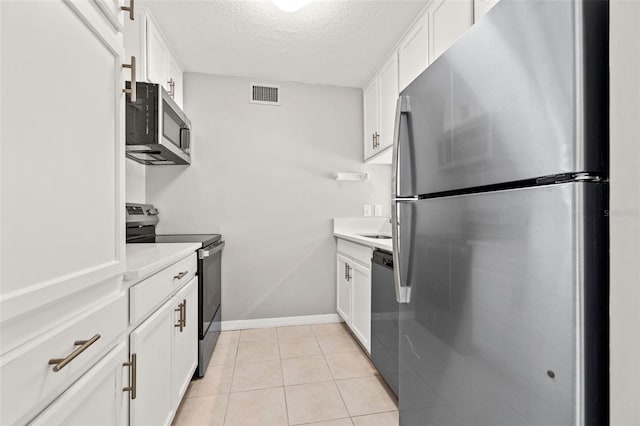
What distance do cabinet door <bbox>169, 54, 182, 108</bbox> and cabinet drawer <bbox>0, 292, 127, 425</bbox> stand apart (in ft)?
7.17

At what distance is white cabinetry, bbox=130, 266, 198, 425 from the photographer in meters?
1.13

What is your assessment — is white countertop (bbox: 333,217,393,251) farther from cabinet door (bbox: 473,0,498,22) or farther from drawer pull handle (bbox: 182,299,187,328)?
cabinet door (bbox: 473,0,498,22)

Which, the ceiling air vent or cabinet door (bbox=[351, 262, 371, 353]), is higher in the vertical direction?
the ceiling air vent

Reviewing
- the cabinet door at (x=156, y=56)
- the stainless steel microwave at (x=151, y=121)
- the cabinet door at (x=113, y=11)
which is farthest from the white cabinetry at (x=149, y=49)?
the cabinet door at (x=113, y=11)

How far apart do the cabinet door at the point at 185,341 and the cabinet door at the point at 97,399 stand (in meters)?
0.56

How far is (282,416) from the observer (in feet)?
5.62

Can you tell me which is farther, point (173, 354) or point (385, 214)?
point (385, 214)

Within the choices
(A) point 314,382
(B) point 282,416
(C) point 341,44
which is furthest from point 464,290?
(C) point 341,44

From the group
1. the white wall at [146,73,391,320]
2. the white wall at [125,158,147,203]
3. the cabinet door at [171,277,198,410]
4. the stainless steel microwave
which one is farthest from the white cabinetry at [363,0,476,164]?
the white wall at [125,158,147,203]

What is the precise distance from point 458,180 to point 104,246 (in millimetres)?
1043

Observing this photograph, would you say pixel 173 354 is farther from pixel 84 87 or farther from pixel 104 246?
pixel 84 87

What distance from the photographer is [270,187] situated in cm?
308

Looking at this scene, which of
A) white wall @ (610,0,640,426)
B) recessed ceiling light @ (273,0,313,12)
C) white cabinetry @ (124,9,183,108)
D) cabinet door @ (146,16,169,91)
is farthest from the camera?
cabinet door @ (146,16,169,91)

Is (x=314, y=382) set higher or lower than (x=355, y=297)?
lower
